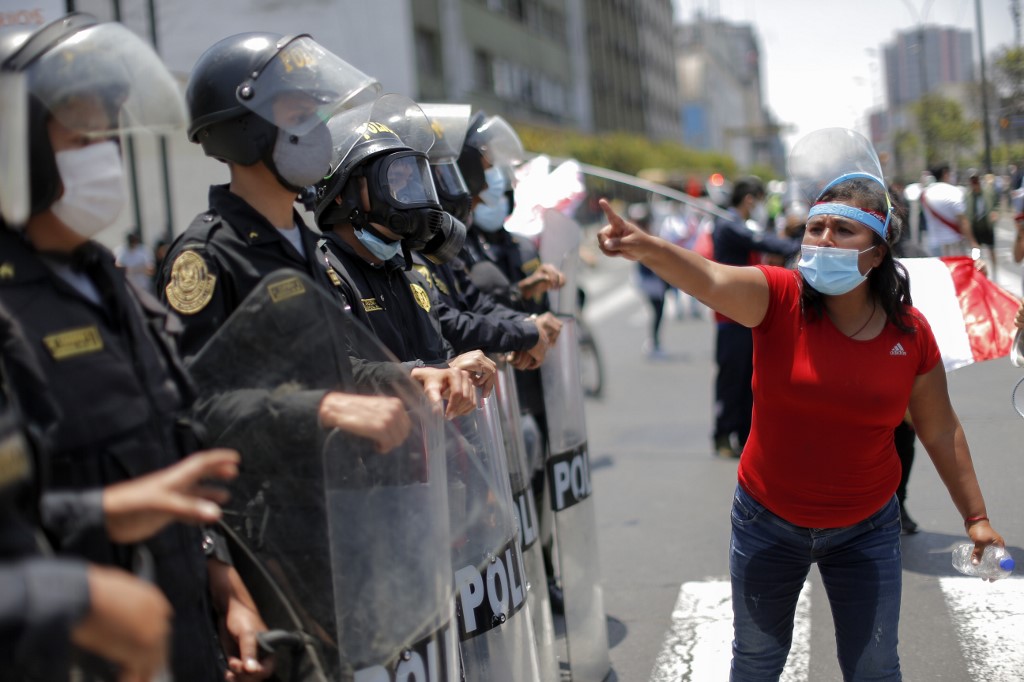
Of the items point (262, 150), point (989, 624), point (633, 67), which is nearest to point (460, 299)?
point (262, 150)

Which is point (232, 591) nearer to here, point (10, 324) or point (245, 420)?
point (245, 420)

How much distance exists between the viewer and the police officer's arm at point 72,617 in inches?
57.7

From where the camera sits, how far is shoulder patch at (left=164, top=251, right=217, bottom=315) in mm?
2306

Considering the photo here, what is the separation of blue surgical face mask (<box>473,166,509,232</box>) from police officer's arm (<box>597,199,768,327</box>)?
2430 millimetres

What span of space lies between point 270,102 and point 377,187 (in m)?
0.77

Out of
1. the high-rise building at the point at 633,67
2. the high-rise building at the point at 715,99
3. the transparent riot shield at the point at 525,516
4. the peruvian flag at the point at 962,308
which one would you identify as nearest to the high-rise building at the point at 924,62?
the peruvian flag at the point at 962,308

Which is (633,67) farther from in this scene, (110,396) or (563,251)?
(110,396)

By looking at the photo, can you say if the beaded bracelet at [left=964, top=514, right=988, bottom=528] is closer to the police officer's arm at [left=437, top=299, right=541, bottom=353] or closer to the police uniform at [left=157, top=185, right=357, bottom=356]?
the police officer's arm at [left=437, top=299, right=541, bottom=353]

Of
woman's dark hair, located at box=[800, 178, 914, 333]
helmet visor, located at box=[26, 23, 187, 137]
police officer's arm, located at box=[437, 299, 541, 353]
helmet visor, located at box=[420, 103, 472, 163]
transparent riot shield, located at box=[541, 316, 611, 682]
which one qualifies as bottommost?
transparent riot shield, located at box=[541, 316, 611, 682]

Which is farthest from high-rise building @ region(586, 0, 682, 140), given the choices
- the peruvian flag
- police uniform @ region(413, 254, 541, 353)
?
police uniform @ region(413, 254, 541, 353)

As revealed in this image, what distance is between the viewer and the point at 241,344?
2.08m

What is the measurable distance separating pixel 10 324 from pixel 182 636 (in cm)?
66

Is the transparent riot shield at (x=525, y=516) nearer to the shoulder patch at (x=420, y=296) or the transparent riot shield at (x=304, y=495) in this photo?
the shoulder patch at (x=420, y=296)

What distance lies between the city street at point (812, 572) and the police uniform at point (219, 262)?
2.52 meters
